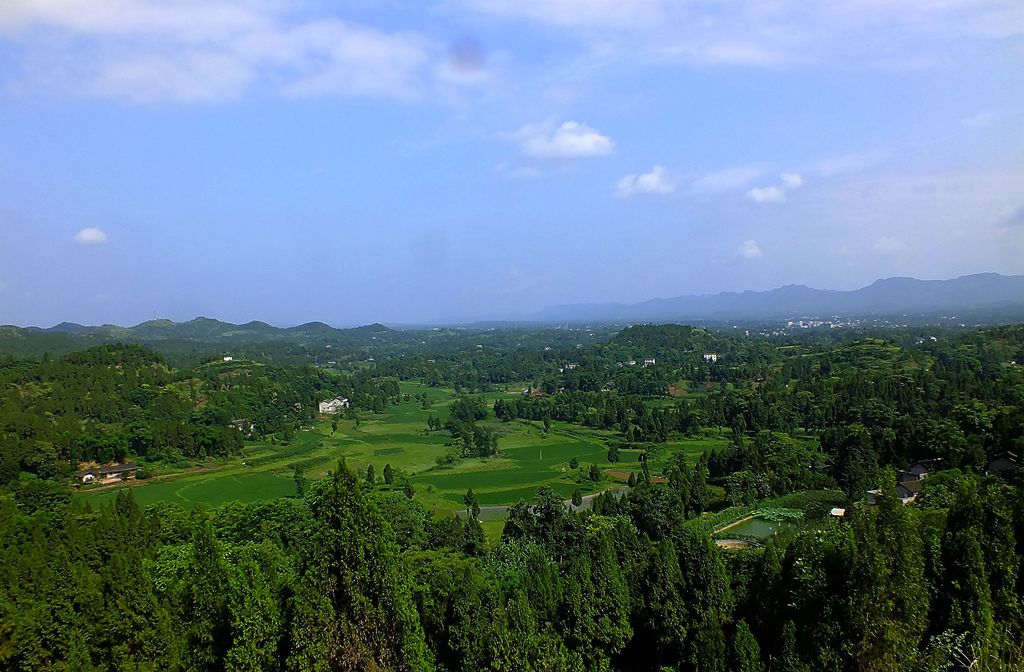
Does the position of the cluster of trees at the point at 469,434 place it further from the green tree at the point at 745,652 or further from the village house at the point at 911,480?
the green tree at the point at 745,652

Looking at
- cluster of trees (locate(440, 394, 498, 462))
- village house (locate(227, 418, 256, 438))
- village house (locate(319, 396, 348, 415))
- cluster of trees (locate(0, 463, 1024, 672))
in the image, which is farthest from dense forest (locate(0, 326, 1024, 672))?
village house (locate(319, 396, 348, 415))

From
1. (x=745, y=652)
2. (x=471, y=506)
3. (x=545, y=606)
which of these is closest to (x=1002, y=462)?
(x=745, y=652)

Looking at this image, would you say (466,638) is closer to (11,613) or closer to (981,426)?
(11,613)

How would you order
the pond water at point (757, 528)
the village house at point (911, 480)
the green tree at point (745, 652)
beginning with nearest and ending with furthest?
the green tree at point (745, 652)
the pond water at point (757, 528)
the village house at point (911, 480)

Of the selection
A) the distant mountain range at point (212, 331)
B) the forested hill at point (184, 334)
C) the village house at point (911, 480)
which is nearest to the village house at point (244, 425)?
the village house at point (911, 480)

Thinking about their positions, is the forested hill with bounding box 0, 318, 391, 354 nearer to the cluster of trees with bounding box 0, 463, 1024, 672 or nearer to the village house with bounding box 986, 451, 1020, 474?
the cluster of trees with bounding box 0, 463, 1024, 672

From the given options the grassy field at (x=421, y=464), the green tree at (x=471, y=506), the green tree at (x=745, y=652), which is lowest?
the grassy field at (x=421, y=464)
